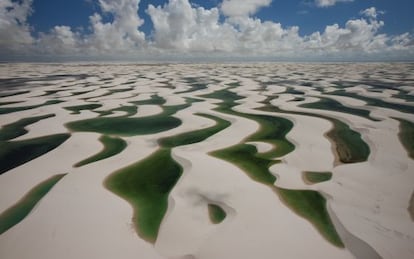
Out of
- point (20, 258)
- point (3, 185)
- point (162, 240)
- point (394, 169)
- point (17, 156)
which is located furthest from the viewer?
point (17, 156)

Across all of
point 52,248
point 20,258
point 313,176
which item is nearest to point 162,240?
point 52,248

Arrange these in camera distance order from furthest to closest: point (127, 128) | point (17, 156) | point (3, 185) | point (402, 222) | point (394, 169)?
point (127, 128) < point (17, 156) < point (394, 169) < point (3, 185) < point (402, 222)

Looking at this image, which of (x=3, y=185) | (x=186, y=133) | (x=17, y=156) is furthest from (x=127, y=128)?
(x=3, y=185)

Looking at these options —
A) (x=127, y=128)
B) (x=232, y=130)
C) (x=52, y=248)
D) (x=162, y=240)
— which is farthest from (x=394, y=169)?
(x=127, y=128)

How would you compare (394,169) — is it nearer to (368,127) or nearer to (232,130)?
(368,127)

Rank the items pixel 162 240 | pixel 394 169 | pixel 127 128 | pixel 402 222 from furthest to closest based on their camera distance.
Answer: pixel 127 128
pixel 394 169
pixel 402 222
pixel 162 240

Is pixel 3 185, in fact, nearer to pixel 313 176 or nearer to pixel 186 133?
pixel 186 133

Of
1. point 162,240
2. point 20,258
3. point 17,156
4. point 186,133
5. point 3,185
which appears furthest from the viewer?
point 186,133

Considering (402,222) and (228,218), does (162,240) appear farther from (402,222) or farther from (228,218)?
(402,222)

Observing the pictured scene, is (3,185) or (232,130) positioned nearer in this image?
(3,185)
